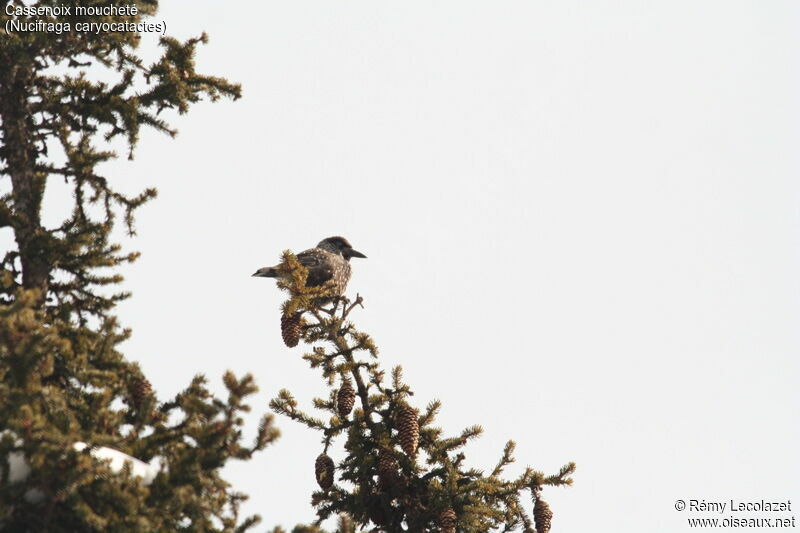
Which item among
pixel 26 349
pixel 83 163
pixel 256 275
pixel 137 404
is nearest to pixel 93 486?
pixel 26 349

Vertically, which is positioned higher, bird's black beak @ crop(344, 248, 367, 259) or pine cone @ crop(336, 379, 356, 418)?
bird's black beak @ crop(344, 248, 367, 259)

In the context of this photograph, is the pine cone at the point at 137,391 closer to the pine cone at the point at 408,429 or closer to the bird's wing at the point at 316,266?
the pine cone at the point at 408,429

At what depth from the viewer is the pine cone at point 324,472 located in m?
7.53

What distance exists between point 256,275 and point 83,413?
4818 millimetres

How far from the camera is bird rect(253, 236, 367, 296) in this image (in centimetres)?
1119

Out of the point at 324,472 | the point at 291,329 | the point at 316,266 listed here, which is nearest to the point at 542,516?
the point at 324,472

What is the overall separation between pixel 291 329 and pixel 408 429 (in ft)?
4.08

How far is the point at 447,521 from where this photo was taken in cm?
720

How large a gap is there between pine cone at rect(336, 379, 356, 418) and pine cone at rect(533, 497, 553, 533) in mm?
1520

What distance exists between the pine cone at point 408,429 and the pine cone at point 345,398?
1.26 feet

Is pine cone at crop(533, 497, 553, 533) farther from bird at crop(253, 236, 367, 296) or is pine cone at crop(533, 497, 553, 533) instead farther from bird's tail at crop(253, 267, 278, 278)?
bird's tail at crop(253, 267, 278, 278)

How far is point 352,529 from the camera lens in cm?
563

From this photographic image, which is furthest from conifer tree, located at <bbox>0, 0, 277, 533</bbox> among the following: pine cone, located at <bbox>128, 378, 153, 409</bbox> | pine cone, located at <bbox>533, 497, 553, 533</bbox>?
pine cone, located at <bbox>533, 497, 553, 533</bbox>

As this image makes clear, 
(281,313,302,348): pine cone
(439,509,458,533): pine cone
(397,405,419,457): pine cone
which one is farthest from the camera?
(281,313,302,348): pine cone
